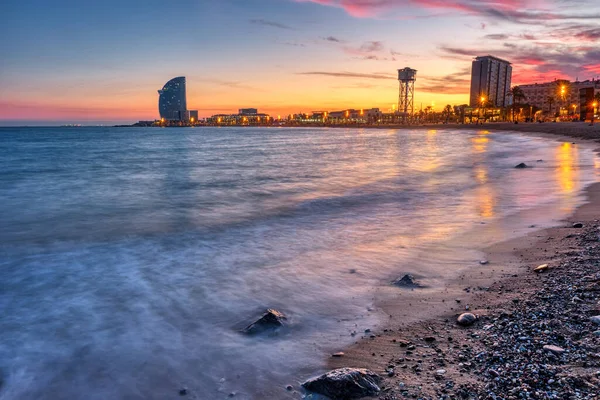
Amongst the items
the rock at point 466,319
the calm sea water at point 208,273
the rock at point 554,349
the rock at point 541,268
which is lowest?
the calm sea water at point 208,273

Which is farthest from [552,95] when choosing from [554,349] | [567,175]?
[554,349]

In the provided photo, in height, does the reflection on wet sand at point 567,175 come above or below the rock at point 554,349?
above

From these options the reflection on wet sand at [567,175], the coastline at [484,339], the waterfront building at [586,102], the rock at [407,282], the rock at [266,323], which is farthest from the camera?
the waterfront building at [586,102]

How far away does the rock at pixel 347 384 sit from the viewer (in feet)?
12.1

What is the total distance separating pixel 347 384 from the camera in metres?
3.77

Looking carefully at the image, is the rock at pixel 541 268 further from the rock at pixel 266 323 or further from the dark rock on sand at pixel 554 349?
the rock at pixel 266 323

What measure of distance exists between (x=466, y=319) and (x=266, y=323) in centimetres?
254

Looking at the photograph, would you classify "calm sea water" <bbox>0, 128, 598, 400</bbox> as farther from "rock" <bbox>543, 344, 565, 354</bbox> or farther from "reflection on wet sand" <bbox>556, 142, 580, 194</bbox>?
"rock" <bbox>543, 344, 565, 354</bbox>

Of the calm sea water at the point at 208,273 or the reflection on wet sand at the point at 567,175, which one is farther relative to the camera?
the reflection on wet sand at the point at 567,175

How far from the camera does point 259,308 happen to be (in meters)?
6.09

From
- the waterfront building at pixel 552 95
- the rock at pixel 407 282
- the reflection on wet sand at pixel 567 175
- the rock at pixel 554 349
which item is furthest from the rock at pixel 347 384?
the waterfront building at pixel 552 95

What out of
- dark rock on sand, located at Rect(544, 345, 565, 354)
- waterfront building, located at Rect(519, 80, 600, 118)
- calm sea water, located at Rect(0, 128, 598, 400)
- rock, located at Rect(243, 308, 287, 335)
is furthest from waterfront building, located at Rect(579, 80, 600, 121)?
rock, located at Rect(243, 308, 287, 335)

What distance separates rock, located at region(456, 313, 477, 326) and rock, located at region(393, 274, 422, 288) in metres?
1.50

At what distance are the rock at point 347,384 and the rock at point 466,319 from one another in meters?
1.53
